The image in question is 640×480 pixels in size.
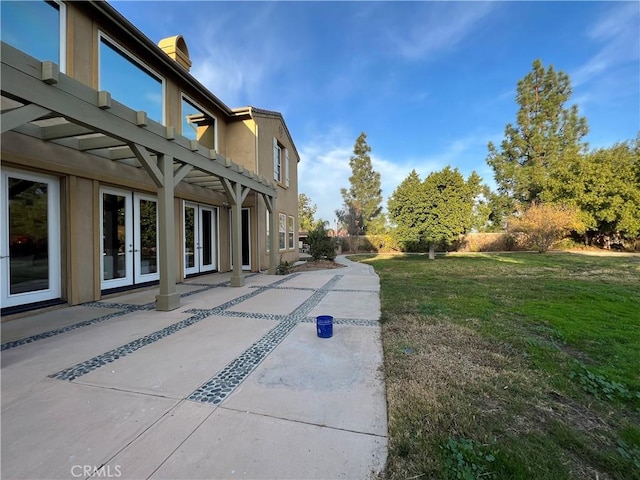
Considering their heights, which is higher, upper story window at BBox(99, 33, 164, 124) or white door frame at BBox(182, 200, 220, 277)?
upper story window at BBox(99, 33, 164, 124)

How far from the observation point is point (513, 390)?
2633mm

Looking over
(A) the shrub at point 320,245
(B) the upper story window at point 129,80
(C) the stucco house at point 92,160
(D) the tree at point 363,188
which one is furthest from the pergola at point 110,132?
(D) the tree at point 363,188

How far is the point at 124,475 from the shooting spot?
5.60 feet

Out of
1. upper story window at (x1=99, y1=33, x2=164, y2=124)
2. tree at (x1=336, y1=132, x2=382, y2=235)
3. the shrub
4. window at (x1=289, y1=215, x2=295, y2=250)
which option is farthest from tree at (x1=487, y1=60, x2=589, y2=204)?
upper story window at (x1=99, y1=33, x2=164, y2=124)

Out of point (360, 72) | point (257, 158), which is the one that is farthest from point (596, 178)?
point (257, 158)

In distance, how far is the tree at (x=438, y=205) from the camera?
49.9 feet

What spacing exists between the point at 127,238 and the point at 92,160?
1998 millimetres

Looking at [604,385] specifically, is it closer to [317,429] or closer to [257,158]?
[317,429]

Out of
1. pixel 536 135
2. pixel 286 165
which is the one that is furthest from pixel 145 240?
pixel 536 135

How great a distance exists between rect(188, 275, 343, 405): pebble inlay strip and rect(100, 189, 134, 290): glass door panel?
480 centimetres

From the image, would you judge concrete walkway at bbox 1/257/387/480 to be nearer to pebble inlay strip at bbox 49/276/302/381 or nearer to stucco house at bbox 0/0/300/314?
pebble inlay strip at bbox 49/276/302/381

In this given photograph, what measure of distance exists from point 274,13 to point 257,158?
466cm

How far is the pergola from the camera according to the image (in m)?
3.10

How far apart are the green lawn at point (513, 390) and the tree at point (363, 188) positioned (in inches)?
1018
